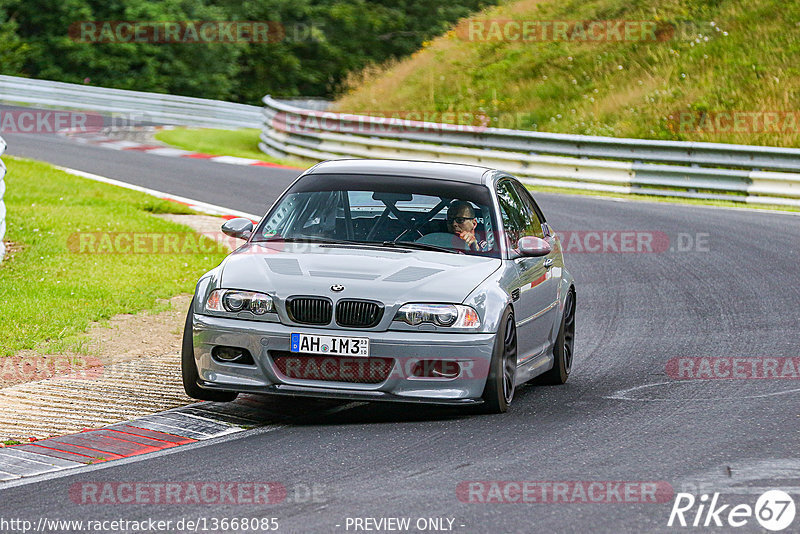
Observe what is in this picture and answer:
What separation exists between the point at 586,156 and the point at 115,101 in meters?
19.0

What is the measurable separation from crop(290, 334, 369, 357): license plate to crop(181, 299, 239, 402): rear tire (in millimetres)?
782

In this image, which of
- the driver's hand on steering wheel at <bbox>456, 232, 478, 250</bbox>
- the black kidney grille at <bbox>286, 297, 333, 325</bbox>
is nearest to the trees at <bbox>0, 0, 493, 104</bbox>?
the driver's hand on steering wheel at <bbox>456, 232, 478, 250</bbox>

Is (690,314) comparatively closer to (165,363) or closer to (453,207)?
(453,207)

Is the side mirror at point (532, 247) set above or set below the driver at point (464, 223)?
below

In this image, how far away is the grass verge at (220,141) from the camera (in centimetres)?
2884

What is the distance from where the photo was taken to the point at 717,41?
31375 mm

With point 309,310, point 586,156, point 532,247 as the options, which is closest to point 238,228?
point 309,310

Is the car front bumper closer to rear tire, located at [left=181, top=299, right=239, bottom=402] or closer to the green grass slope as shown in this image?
rear tire, located at [left=181, top=299, right=239, bottom=402]

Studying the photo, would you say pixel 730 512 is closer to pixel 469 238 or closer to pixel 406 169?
pixel 469 238

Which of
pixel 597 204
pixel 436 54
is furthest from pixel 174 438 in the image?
pixel 436 54

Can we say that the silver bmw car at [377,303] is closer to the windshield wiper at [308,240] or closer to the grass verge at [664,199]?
the windshield wiper at [308,240]

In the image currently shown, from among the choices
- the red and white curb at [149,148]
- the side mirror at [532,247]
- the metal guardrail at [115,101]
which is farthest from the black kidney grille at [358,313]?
the metal guardrail at [115,101]

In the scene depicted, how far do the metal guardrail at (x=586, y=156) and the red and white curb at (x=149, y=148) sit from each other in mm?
1701

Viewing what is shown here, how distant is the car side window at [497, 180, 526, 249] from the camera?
8898 millimetres
